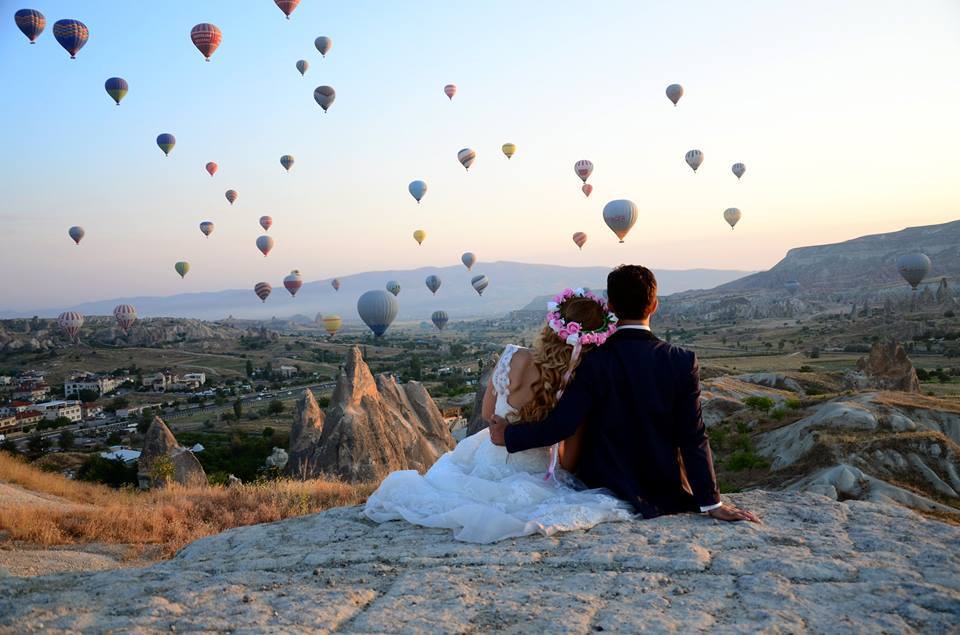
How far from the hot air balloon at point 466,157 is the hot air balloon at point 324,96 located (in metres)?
12.7

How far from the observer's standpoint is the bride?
4777mm

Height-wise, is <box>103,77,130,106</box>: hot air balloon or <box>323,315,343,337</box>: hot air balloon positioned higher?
<box>103,77,130,106</box>: hot air balloon

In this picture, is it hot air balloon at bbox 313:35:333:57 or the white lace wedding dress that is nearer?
the white lace wedding dress

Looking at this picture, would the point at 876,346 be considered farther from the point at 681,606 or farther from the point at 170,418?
the point at 170,418

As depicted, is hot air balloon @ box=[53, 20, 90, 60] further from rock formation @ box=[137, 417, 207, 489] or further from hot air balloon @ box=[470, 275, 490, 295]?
hot air balloon @ box=[470, 275, 490, 295]

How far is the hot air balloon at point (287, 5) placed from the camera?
4284 centimetres

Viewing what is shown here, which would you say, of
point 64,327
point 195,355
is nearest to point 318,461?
→ point 64,327

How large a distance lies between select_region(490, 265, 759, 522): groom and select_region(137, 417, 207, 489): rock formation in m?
15.6

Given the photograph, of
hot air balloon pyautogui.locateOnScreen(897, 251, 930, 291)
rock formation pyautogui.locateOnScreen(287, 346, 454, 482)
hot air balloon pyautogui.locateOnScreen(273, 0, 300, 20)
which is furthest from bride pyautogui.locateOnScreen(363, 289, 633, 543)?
hot air balloon pyautogui.locateOnScreen(897, 251, 930, 291)

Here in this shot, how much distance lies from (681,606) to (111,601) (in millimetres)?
2801

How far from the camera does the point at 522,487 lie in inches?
197

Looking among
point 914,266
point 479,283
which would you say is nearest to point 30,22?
point 479,283

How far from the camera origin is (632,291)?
15.8 ft

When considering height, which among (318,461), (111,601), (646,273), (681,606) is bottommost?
(318,461)
